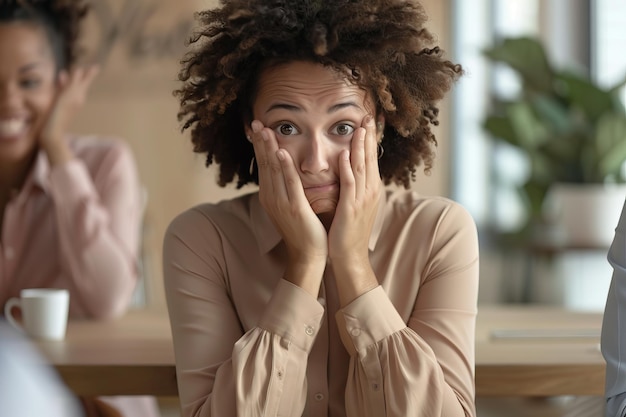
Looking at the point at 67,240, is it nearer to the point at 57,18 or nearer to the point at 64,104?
the point at 64,104

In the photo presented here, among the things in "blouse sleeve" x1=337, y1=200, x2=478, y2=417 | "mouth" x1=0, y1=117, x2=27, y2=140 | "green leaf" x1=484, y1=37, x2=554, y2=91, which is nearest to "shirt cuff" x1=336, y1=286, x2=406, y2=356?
"blouse sleeve" x1=337, y1=200, x2=478, y2=417

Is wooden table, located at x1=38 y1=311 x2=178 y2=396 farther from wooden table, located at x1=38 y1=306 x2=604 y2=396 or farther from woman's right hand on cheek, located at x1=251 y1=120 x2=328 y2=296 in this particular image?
woman's right hand on cheek, located at x1=251 y1=120 x2=328 y2=296

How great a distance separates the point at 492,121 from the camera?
4285 millimetres

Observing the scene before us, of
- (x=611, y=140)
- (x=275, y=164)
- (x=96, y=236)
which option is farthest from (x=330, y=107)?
(x=611, y=140)

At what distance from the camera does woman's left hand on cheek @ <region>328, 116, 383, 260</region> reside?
1605mm

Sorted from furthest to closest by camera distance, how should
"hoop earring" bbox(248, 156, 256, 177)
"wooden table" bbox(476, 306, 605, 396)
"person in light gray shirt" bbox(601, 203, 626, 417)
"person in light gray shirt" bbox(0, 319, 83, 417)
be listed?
"hoop earring" bbox(248, 156, 256, 177) < "wooden table" bbox(476, 306, 605, 396) < "person in light gray shirt" bbox(601, 203, 626, 417) < "person in light gray shirt" bbox(0, 319, 83, 417)

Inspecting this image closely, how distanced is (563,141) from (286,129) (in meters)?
2.72

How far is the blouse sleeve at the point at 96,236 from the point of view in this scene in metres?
2.38

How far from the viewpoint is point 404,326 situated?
5.16ft

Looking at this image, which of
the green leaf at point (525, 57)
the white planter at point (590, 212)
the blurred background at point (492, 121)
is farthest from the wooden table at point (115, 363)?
the green leaf at point (525, 57)

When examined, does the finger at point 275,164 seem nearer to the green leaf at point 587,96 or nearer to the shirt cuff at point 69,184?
the shirt cuff at point 69,184

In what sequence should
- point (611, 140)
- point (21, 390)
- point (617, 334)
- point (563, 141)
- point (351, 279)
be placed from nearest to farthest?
point (21, 390), point (617, 334), point (351, 279), point (611, 140), point (563, 141)

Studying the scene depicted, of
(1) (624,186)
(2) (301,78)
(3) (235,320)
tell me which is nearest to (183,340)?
Result: (3) (235,320)

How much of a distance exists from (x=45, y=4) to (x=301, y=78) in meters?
1.22
